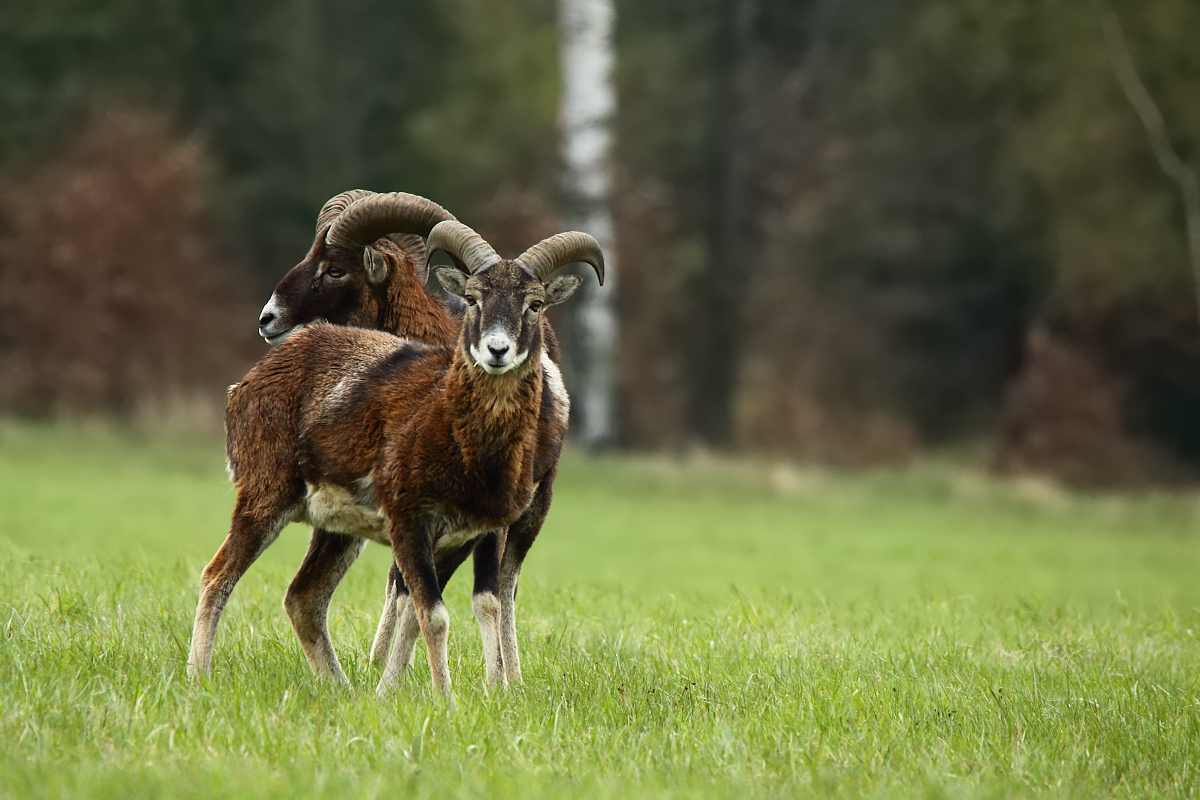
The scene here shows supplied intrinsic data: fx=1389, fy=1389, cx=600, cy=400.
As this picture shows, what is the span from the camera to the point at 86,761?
5441 millimetres

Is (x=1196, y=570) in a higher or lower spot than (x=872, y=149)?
lower

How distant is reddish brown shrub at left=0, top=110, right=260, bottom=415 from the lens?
3156cm

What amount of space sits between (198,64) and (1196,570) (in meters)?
27.7

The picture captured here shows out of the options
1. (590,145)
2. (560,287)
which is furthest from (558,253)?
(590,145)

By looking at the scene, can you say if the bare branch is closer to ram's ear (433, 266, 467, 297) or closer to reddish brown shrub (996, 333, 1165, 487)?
reddish brown shrub (996, 333, 1165, 487)

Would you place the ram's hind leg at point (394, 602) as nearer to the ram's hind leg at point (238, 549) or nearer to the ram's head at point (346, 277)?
the ram's hind leg at point (238, 549)

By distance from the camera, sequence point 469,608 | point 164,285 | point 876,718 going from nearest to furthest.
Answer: point 876,718
point 469,608
point 164,285

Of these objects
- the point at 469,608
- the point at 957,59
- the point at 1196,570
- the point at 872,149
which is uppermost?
the point at 957,59

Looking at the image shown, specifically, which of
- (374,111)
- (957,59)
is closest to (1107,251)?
(957,59)

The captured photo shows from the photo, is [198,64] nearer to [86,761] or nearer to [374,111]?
[374,111]

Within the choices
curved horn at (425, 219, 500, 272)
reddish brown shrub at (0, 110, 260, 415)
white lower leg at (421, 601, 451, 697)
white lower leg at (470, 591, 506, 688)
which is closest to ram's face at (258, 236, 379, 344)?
curved horn at (425, 219, 500, 272)

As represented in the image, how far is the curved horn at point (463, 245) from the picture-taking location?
7.78 metres

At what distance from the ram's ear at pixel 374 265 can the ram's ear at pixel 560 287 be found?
1538 millimetres

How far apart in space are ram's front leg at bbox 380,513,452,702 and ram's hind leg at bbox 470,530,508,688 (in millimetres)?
248
